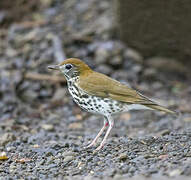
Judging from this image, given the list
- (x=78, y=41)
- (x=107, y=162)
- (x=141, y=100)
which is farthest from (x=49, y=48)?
(x=107, y=162)

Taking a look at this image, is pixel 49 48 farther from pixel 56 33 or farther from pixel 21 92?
pixel 21 92

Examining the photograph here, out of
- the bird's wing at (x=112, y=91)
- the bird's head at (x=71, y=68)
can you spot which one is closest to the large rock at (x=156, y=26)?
the bird's head at (x=71, y=68)

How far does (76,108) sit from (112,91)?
3093mm

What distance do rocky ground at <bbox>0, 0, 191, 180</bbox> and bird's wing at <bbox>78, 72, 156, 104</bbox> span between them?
0.58 m

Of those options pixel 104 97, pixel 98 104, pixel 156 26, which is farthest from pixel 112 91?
pixel 156 26

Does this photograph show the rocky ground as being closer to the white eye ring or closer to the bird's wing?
the bird's wing

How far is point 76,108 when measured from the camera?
932 centimetres

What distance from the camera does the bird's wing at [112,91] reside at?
20.5ft

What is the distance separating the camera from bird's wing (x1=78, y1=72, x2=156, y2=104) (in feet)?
20.5

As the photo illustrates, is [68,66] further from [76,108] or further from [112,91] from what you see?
[76,108]

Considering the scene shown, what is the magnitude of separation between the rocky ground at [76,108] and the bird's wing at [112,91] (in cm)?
58

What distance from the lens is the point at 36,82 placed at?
9.71 m

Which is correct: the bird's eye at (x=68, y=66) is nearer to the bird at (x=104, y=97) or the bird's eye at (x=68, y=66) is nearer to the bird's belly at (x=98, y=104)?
the bird at (x=104, y=97)

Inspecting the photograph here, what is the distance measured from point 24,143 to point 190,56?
509 cm
